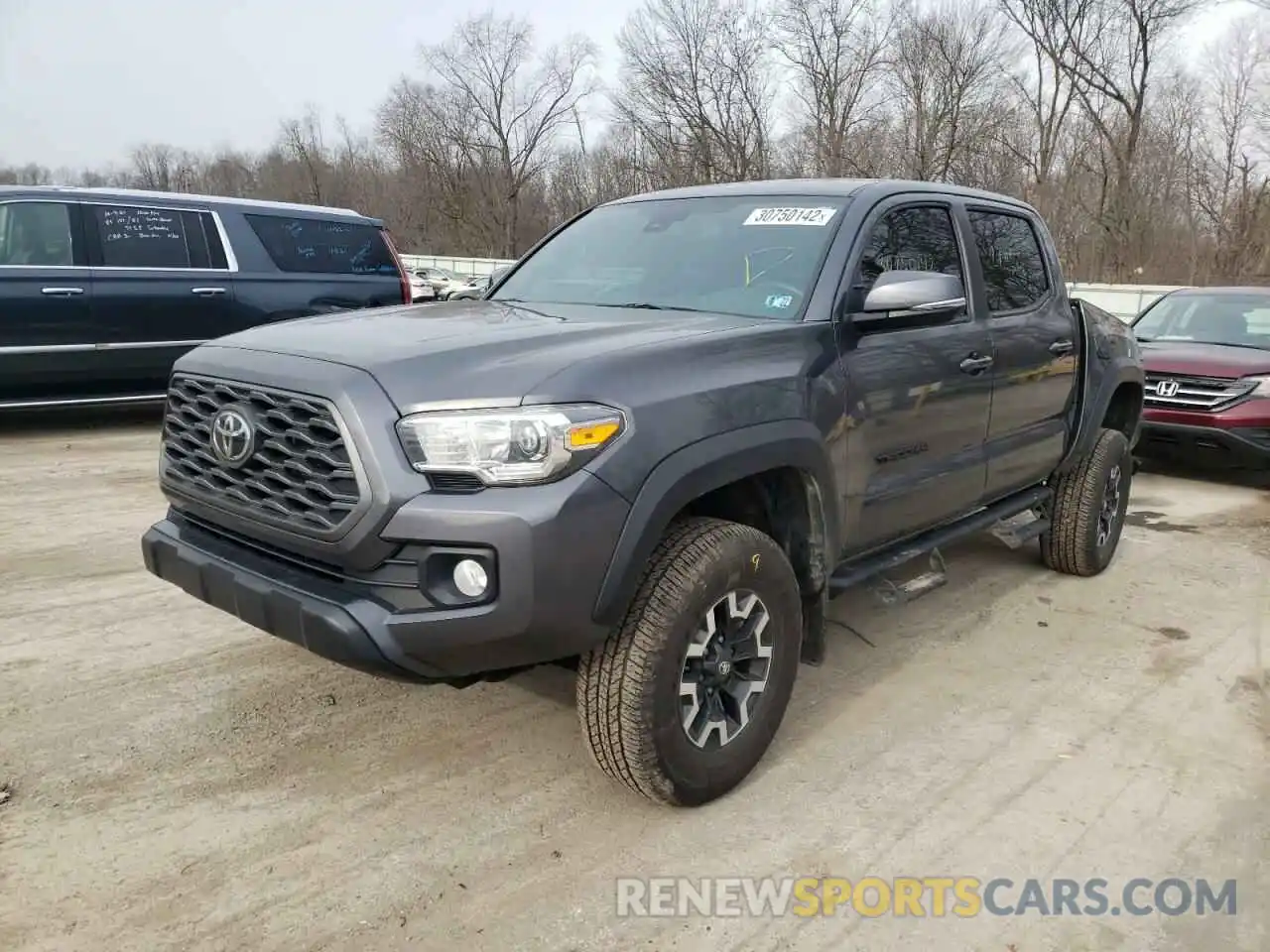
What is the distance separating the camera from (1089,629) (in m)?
4.54

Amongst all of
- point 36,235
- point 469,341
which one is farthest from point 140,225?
point 469,341

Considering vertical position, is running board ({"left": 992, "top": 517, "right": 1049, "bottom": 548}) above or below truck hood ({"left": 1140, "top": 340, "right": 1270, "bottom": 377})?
below

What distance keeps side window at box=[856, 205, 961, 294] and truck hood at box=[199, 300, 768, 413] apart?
62 centimetres

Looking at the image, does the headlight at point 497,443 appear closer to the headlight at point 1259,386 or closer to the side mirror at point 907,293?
the side mirror at point 907,293

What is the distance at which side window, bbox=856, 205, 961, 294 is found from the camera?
3.53 m

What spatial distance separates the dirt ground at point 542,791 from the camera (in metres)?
2.45

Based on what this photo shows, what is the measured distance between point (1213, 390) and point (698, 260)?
5912mm

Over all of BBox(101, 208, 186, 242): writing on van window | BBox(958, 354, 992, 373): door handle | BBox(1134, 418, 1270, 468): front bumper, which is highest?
BBox(101, 208, 186, 242): writing on van window

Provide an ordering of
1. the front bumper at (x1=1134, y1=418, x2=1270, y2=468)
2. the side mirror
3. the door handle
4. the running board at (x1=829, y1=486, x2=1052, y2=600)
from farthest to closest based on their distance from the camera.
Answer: the front bumper at (x1=1134, y1=418, x2=1270, y2=468) < the door handle < the running board at (x1=829, y1=486, x2=1052, y2=600) < the side mirror

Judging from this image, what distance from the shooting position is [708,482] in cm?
271

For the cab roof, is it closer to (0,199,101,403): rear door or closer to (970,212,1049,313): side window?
(970,212,1049,313): side window

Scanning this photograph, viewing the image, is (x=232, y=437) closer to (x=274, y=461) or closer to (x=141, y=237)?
(x=274, y=461)

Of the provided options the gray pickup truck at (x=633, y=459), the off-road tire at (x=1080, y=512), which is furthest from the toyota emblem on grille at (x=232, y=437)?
the off-road tire at (x=1080, y=512)

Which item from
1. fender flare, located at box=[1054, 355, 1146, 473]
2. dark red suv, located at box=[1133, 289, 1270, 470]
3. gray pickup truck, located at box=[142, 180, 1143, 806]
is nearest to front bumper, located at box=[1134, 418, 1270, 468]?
dark red suv, located at box=[1133, 289, 1270, 470]
